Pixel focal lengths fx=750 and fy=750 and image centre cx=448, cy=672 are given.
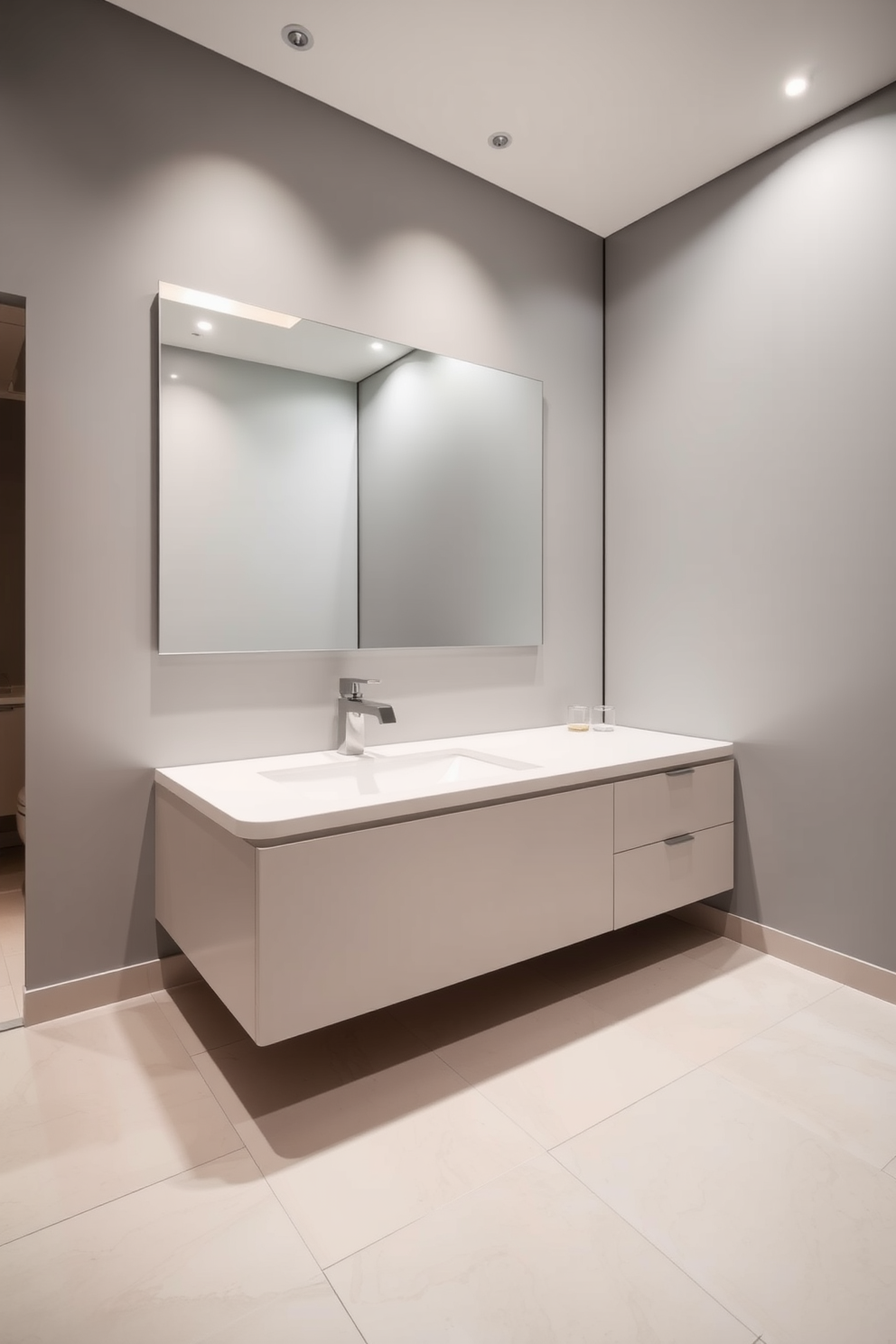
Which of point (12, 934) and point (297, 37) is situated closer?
point (297, 37)

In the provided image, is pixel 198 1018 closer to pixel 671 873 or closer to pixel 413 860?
pixel 413 860

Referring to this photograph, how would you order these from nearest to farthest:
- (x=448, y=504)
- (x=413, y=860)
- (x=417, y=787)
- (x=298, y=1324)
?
(x=298, y=1324) → (x=413, y=860) → (x=417, y=787) → (x=448, y=504)

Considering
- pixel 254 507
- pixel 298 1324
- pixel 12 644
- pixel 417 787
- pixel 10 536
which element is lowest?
pixel 298 1324

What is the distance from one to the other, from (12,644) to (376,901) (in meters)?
2.99

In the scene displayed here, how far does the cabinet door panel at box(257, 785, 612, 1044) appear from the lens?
146 centimetres

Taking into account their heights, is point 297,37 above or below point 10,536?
above

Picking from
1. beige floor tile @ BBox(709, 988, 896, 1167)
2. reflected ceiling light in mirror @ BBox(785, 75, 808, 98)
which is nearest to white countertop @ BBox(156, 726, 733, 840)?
beige floor tile @ BBox(709, 988, 896, 1167)

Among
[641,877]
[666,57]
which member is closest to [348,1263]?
[641,877]

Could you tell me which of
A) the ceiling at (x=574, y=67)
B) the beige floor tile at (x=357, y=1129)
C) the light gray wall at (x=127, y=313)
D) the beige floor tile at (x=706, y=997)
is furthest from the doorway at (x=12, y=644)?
the beige floor tile at (x=706, y=997)

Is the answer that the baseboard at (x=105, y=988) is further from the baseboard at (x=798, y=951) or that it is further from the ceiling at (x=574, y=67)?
the ceiling at (x=574, y=67)

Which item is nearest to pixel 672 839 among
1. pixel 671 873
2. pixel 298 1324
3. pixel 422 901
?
pixel 671 873

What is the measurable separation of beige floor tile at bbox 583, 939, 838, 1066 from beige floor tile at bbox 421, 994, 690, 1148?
0.21 ft

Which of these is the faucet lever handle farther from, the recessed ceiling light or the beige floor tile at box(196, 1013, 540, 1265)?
the recessed ceiling light

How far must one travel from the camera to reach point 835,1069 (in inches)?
67.8
